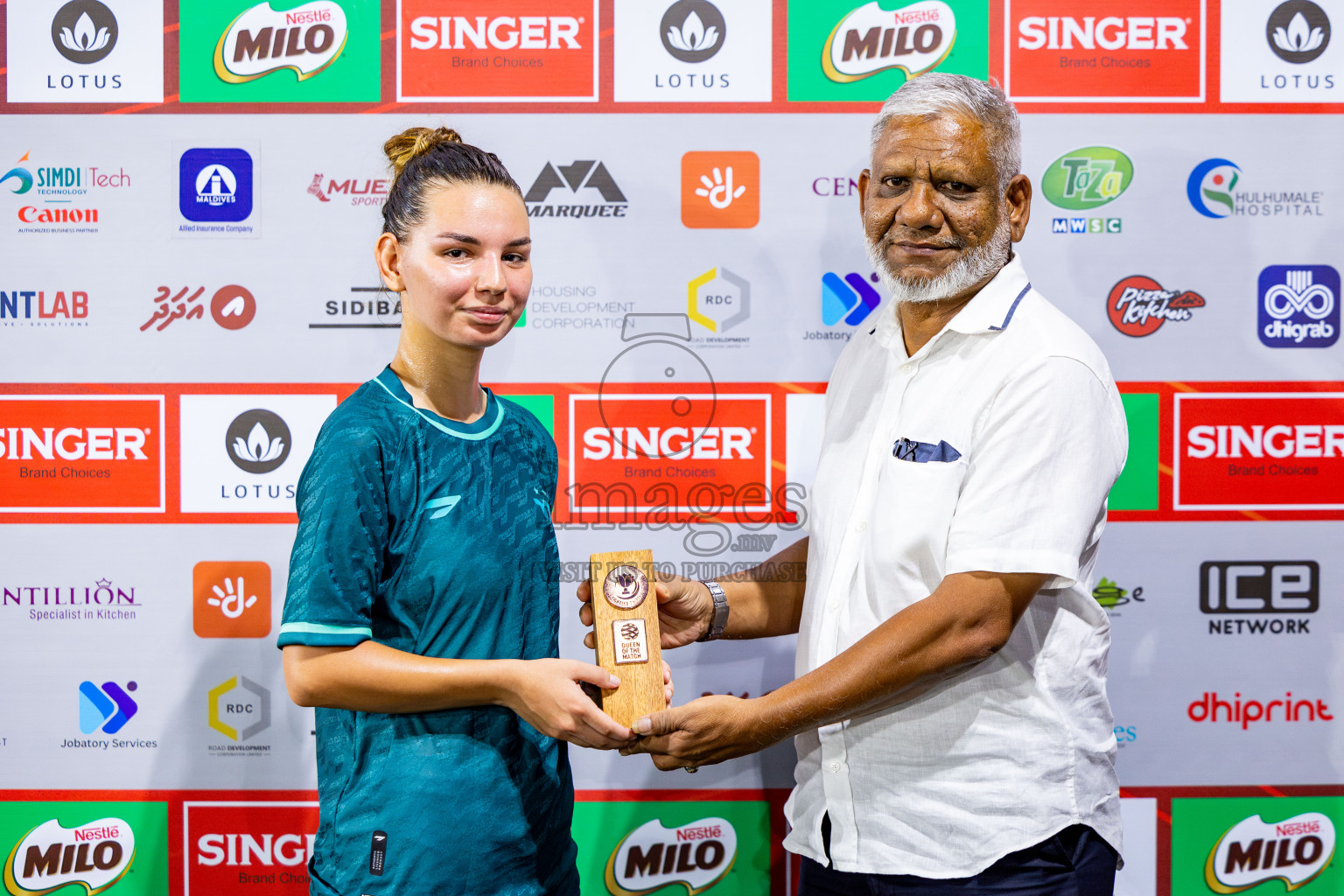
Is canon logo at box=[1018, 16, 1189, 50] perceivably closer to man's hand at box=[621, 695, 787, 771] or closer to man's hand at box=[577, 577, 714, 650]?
man's hand at box=[577, 577, 714, 650]

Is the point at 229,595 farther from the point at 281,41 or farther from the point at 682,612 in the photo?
the point at 281,41

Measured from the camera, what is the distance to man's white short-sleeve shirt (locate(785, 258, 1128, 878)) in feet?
4.78

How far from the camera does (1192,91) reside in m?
2.33

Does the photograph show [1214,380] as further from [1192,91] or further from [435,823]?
[435,823]

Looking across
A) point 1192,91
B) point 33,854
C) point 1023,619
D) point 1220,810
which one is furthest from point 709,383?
point 33,854

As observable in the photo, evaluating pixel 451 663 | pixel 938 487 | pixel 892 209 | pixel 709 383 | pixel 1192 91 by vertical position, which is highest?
pixel 1192 91

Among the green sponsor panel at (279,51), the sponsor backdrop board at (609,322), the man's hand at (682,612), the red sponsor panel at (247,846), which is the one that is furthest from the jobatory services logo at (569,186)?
the red sponsor panel at (247,846)

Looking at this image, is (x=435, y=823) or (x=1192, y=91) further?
(x=1192, y=91)

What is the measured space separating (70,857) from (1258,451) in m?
3.20

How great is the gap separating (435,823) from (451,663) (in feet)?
0.81

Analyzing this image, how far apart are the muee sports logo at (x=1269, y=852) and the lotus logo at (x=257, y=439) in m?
2.60

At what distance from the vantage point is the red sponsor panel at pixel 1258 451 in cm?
236

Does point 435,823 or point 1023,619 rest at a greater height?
point 1023,619

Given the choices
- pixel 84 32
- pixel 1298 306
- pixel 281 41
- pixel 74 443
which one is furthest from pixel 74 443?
pixel 1298 306
